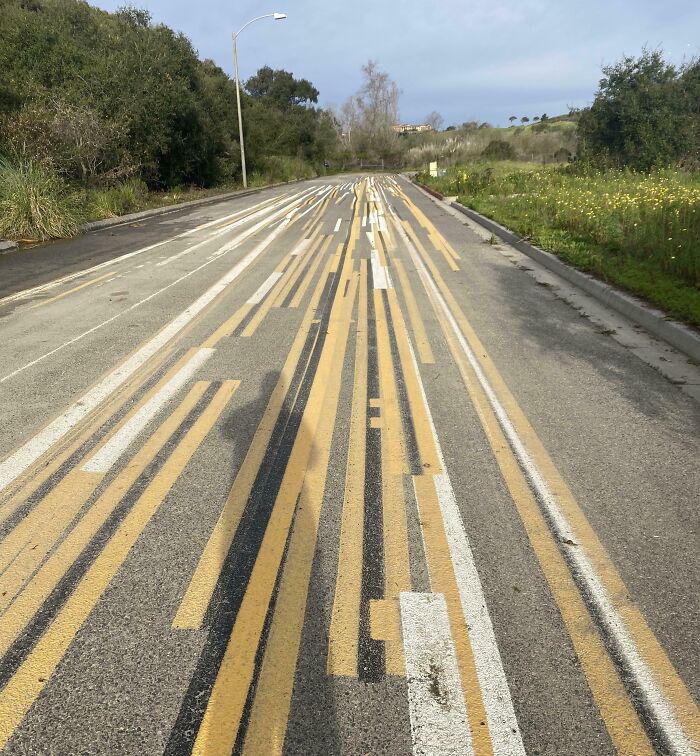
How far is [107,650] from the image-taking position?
7.12 ft

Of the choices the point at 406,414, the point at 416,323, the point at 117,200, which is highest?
the point at 117,200

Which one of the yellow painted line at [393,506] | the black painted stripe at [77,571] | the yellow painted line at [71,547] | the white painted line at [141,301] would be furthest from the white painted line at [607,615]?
the white painted line at [141,301]

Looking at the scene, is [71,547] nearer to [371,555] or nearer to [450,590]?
[371,555]

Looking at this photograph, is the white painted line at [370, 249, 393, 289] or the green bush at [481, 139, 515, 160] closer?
the white painted line at [370, 249, 393, 289]

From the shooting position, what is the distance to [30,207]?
12.9m

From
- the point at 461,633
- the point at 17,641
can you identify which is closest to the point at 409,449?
the point at 461,633

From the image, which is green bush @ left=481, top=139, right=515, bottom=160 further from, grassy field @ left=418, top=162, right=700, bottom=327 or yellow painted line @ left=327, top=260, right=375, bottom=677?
yellow painted line @ left=327, top=260, right=375, bottom=677

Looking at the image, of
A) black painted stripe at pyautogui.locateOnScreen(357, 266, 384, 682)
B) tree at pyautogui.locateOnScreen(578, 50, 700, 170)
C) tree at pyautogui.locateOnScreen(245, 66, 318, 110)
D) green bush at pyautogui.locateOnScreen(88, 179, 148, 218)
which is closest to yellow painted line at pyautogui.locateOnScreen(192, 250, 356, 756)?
black painted stripe at pyautogui.locateOnScreen(357, 266, 384, 682)

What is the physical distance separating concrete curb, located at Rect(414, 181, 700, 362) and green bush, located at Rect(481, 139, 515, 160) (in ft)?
128

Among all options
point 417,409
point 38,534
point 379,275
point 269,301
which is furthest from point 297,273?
point 38,534

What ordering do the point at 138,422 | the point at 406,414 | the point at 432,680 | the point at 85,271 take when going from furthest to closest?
the point at 85,271, the point at 406,414, the point at 138,422, the point at 432,680

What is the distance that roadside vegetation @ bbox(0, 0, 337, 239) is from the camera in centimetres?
1399

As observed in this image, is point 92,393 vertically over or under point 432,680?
over

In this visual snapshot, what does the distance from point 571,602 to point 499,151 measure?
5108 cm
